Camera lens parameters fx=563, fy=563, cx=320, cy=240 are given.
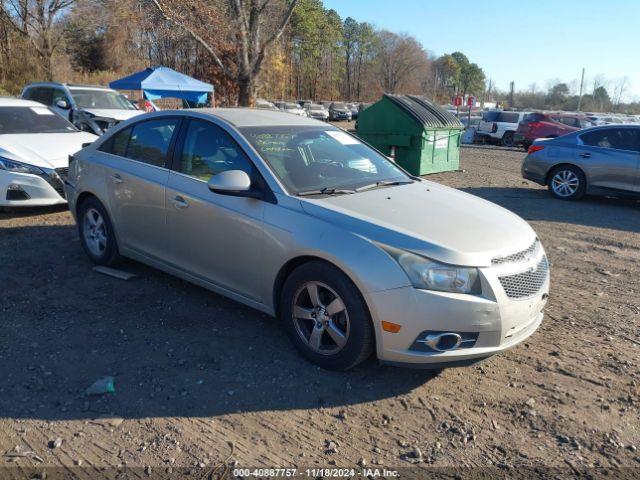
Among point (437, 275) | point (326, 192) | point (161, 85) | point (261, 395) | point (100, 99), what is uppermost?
point (161, 85)

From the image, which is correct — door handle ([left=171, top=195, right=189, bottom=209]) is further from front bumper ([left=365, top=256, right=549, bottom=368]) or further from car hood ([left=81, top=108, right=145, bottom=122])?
car hood ([left=81, top=108, right=145, bottom=122])

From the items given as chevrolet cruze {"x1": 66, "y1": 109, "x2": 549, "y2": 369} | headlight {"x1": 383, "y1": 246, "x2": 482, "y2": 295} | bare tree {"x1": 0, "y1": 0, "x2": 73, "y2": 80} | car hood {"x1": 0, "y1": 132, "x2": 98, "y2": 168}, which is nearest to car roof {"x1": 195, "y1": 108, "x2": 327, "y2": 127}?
chevrolet cruze {"x1": 66, "y1": 109, "x2": 549, "y2": 369}

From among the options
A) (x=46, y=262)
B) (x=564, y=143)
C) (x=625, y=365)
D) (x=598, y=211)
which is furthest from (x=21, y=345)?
(x=564, y=143)

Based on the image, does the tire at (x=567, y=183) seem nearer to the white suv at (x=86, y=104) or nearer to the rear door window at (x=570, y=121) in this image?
the white suv at (x=86, y=104)

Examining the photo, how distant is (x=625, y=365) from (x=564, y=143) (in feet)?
24.5

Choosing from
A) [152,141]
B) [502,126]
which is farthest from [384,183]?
[502,126]

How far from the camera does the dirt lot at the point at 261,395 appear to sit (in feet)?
9.43

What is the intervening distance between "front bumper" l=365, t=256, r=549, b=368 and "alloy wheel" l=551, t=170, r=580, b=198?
25.5ft

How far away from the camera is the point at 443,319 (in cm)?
321

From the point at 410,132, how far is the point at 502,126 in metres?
14.6

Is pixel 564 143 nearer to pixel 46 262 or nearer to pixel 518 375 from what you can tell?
pixel 518 375

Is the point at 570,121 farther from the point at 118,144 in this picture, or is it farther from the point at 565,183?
the point at 118,144

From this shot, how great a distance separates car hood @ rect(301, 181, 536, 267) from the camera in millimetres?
3326

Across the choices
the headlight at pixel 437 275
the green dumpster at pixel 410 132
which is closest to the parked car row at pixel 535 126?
the green dumpster at pixel 410 132
